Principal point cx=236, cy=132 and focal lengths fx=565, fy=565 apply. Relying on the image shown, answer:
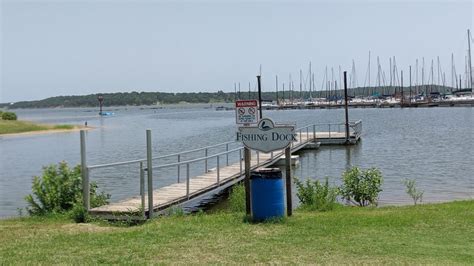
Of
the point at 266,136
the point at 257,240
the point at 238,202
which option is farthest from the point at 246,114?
the point at 257,240

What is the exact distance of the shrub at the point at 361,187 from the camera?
532 inches

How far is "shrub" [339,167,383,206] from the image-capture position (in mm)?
13508

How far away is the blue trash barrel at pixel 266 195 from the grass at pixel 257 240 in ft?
0.87

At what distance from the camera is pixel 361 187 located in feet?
44.3

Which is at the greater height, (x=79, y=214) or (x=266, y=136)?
(x=266, y=136)

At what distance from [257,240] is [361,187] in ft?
20.8

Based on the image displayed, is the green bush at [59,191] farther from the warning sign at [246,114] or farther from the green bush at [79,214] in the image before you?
the warning sign at [246,114]

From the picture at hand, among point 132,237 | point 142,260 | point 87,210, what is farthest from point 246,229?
point 87,210

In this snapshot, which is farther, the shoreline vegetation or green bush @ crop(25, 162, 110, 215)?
the shoreline vegetation

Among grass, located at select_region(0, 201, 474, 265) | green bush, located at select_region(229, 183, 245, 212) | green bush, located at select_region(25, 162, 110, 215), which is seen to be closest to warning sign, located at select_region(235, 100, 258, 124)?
grass, located at select_region(0, 201, 474, 265)

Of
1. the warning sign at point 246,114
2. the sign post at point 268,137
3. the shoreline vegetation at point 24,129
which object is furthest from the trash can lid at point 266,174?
the shoreline vegetation at point 24,129

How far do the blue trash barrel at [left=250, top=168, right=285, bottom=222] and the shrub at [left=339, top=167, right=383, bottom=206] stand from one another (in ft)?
15.5

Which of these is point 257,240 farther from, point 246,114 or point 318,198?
point 318,198

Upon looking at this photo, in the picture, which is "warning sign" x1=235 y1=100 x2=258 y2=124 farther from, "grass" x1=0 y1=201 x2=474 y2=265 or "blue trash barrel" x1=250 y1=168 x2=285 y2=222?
"grass" x1=0 y1=201 x2=474 y2=265
